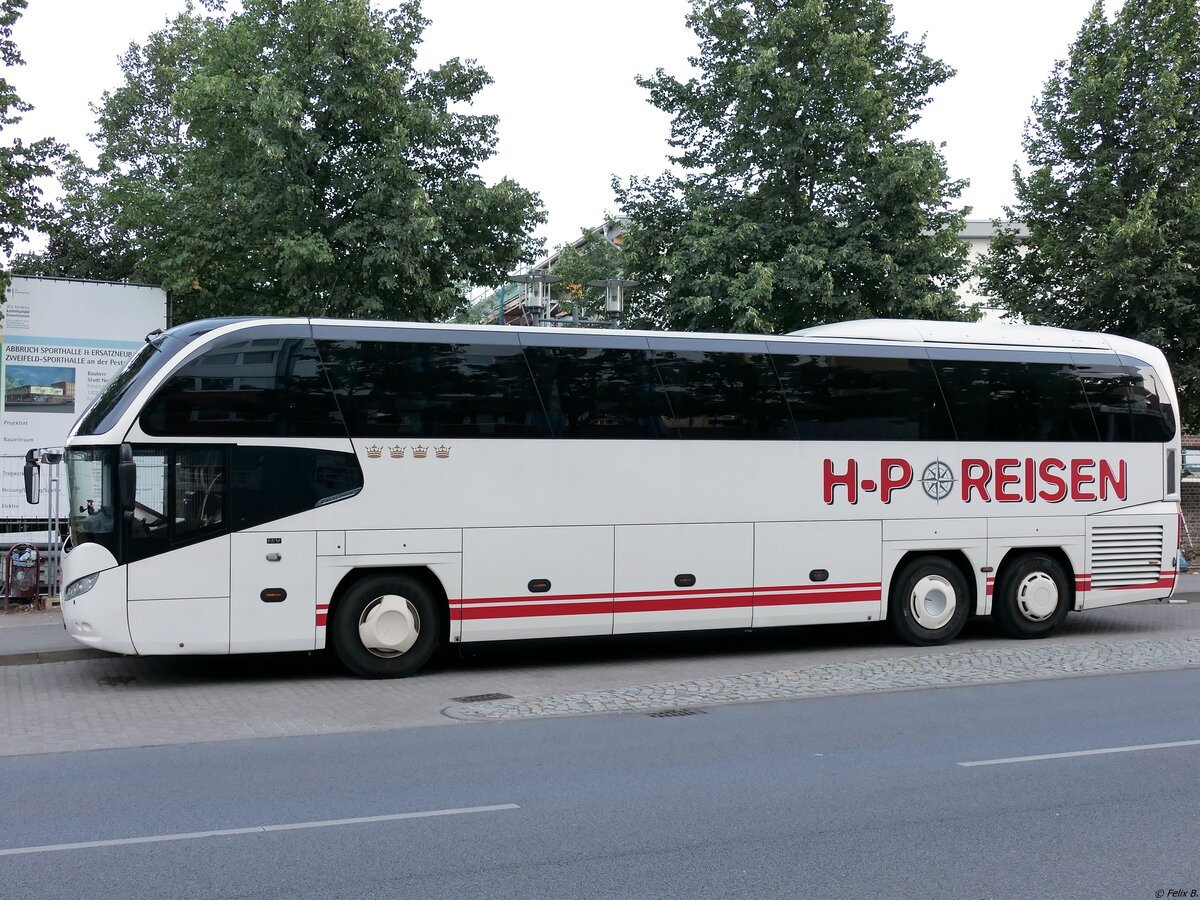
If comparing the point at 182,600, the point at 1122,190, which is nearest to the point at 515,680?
the point at 182,600

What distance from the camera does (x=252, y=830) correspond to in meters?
6.52

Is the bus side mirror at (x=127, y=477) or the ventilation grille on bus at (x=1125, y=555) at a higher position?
the bus side mirror at (x=127, y=477)

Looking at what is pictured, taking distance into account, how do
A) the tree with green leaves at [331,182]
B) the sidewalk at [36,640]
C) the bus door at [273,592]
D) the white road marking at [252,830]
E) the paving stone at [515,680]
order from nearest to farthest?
the white road marking at [252,830] → the paving stone at [515,680] → the bus door at [273,592] → the sidewalk at [36,640] → the tree with green leaves at [331,182]

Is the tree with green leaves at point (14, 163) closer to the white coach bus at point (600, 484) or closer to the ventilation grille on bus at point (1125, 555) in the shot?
the white coach bus at point (600, 484)

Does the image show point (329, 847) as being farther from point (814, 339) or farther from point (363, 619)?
point (814, 339)

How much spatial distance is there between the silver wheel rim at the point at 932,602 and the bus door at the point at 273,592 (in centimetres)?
719

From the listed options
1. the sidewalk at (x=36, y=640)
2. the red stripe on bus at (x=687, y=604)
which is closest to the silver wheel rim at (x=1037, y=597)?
the red stripe on bus at (x=687, y=604)

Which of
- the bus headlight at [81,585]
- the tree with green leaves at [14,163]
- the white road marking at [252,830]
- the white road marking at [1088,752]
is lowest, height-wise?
the white road marking at [1088,752]

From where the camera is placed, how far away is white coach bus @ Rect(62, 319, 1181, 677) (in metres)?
11.5

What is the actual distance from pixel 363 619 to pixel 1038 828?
7.35m

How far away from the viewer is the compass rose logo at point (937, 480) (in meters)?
14.4

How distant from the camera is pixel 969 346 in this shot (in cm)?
1485

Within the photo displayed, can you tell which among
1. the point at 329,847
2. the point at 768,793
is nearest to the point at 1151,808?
the point at 768,793

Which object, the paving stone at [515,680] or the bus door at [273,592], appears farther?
the bus door at [273,592]
